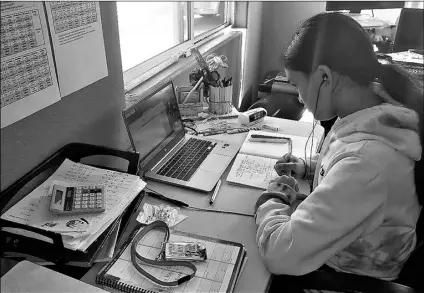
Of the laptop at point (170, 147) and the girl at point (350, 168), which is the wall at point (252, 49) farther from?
the girl at point (350, 168)

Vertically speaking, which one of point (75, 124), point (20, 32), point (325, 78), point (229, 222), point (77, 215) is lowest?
point (229, 222)

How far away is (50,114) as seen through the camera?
0.94m

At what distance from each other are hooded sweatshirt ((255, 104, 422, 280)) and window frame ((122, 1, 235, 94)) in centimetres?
79

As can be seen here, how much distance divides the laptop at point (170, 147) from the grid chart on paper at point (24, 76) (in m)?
0.25

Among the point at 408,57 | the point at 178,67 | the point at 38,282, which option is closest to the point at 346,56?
the point at 38,282

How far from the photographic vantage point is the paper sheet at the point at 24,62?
2.61ft

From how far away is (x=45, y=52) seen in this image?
894mm

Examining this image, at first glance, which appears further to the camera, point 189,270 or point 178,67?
point 178,67

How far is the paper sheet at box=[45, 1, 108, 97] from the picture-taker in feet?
3.04

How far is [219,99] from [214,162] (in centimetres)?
46

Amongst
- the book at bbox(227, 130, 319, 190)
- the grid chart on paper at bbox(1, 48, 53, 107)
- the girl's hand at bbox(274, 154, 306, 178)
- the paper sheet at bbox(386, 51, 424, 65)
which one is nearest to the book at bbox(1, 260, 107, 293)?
the grid chart on paper at bbox(1, 48, 53, 107)

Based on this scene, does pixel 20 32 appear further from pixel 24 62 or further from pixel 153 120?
pixel 153 120

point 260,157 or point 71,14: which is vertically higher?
point 71,14

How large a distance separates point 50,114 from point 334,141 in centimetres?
68
